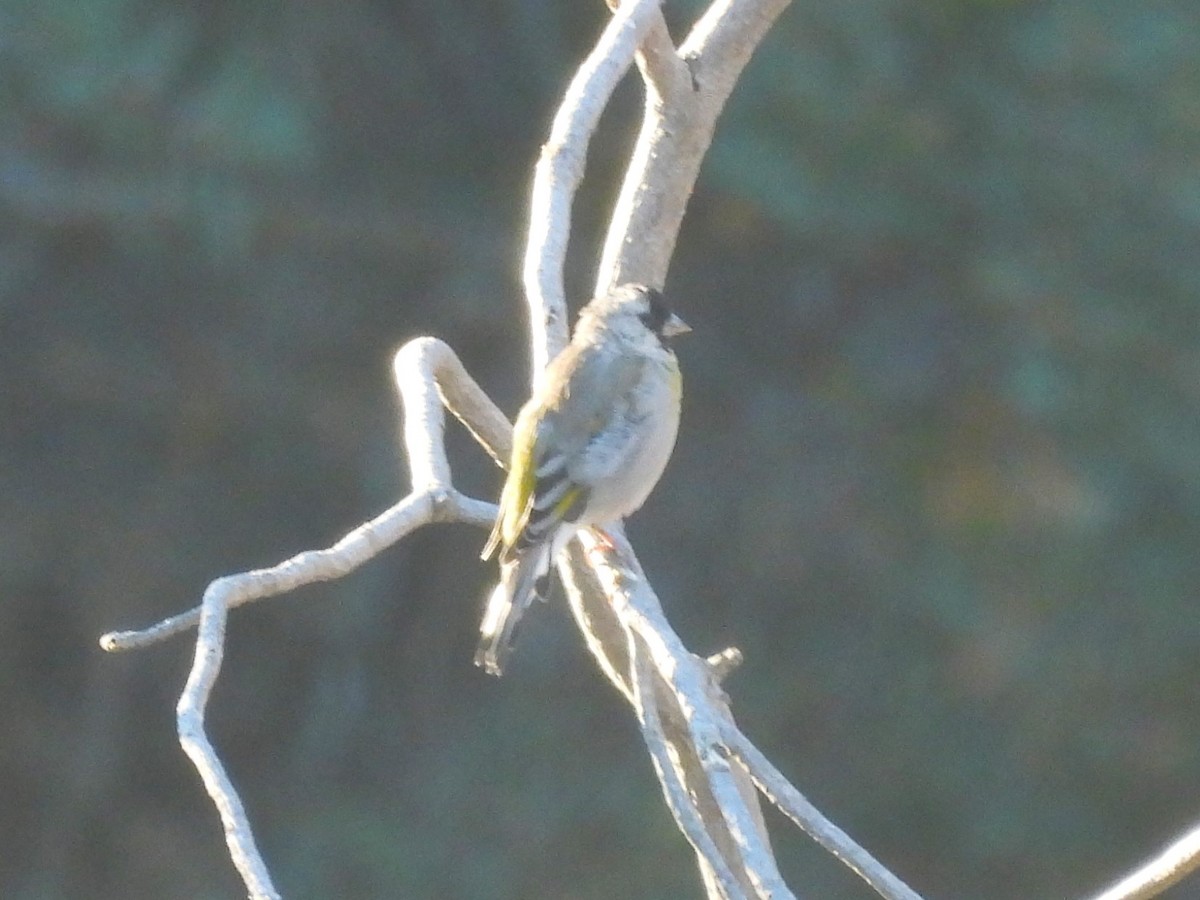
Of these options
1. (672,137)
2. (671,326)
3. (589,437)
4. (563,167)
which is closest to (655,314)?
(671,326)

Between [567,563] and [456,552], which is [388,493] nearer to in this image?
[456,552]

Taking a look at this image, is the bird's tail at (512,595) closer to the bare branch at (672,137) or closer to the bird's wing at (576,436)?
the bird's wing at (576,436)

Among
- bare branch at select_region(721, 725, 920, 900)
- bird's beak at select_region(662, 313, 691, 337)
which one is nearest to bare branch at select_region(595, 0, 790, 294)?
bird's beak at select_region(662, 313, 691, 337)

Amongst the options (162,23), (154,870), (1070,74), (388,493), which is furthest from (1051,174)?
(154,870)

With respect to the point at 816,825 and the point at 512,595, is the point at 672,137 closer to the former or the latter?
the point at 512,595

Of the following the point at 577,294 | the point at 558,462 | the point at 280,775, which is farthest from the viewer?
the point at 280,775

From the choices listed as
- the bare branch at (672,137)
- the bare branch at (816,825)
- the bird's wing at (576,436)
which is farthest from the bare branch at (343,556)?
the bare branch at (816,825)

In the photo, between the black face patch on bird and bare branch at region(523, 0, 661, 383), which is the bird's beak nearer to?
the black face patch on bird
